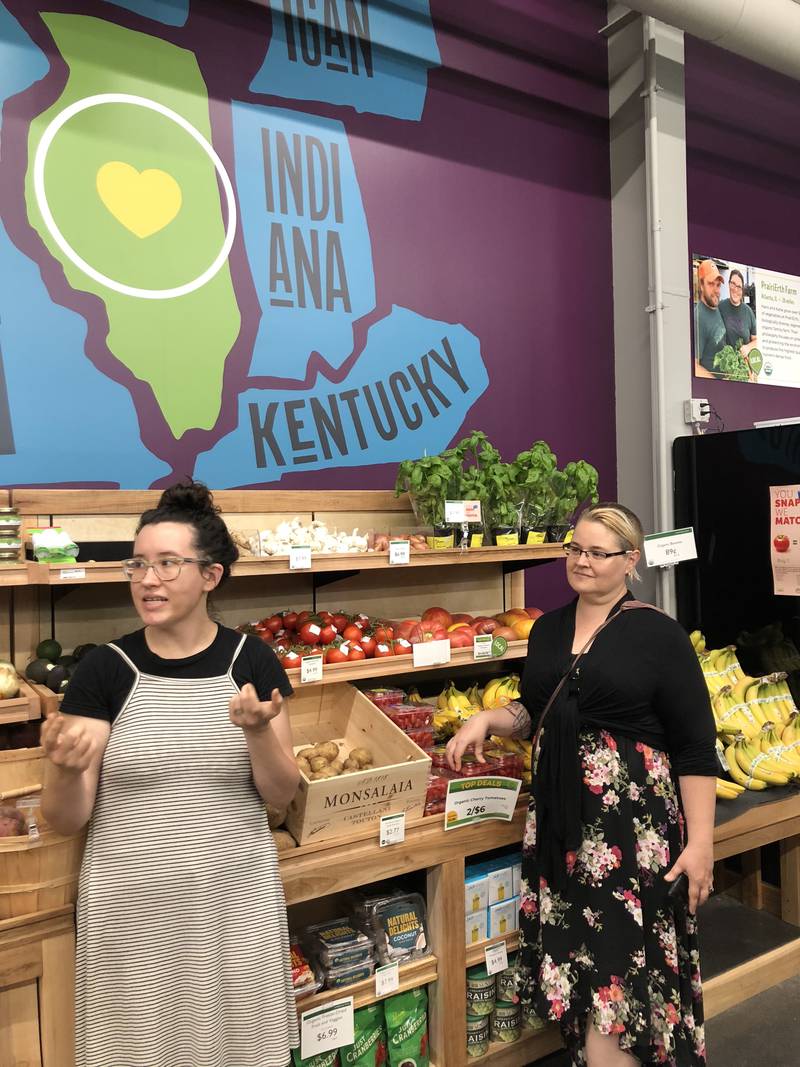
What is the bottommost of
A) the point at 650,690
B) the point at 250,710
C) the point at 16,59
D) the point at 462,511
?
the point at 650,690

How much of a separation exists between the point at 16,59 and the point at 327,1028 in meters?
3.37

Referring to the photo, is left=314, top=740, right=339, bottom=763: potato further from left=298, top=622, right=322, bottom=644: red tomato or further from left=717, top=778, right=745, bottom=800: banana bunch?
left=717, top=778, right=745, bottom=800: banana bunch

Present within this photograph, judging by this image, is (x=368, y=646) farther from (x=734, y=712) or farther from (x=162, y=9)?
(x=162, y=9)

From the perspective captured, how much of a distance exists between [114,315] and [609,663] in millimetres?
2201

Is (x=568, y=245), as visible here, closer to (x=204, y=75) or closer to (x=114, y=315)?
(x=204, y=75)

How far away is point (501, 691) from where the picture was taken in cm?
319

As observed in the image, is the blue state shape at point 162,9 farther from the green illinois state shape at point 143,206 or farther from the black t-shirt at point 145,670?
the black t-shirt at point 145,670

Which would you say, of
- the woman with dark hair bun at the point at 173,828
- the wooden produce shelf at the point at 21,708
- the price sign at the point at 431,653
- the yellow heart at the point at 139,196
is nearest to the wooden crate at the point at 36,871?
the woman with dark hair bun at the point at 173,828

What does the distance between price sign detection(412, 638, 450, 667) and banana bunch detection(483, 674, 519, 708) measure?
47 cm

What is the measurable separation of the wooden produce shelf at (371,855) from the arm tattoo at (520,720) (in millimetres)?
337

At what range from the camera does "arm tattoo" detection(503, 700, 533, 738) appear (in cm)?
256

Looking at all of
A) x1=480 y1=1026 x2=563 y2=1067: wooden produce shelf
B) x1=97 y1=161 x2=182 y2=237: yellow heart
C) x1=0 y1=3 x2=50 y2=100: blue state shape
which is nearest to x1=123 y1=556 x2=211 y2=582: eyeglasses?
x1=97 y1=161 x2=182 y2=237: yellow heart

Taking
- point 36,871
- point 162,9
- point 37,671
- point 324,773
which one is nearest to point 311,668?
point 324,773

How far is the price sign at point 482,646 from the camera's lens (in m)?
2.85
